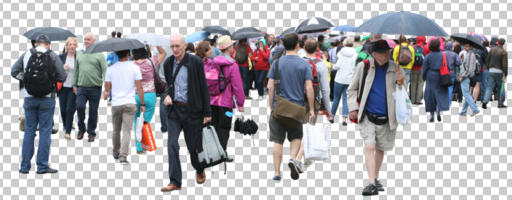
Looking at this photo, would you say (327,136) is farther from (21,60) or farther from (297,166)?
(21,60)

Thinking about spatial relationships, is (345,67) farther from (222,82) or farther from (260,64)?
(260,64)

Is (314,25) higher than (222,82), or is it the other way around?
(314,25)

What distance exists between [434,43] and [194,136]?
800 centimetres

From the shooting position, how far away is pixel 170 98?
31.3ft

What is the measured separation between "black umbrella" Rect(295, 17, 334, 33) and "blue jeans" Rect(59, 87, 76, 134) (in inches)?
237

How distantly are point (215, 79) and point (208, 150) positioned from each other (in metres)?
1.50

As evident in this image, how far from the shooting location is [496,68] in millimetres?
18531

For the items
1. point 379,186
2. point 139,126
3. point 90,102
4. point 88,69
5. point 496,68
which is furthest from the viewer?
point 496,68

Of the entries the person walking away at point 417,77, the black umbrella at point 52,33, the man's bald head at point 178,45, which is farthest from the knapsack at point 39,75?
the person walking away at point 417,77

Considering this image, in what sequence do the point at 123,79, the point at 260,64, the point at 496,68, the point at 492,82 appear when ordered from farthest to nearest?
1. the point at 260,64
2. the point at 492,82
3. the point at 496,68
4. the point at 123,79

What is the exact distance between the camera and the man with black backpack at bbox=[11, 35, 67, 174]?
10.3 metres

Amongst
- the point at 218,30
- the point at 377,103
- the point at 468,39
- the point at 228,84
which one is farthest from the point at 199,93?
the point at 218,30

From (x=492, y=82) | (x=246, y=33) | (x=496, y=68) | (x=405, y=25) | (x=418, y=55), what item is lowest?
(x=492, y=82)

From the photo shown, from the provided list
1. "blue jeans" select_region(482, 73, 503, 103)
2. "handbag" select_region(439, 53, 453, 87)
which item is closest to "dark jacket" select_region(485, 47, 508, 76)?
"blue jeans" select_region(482, 73, 503, 103)
